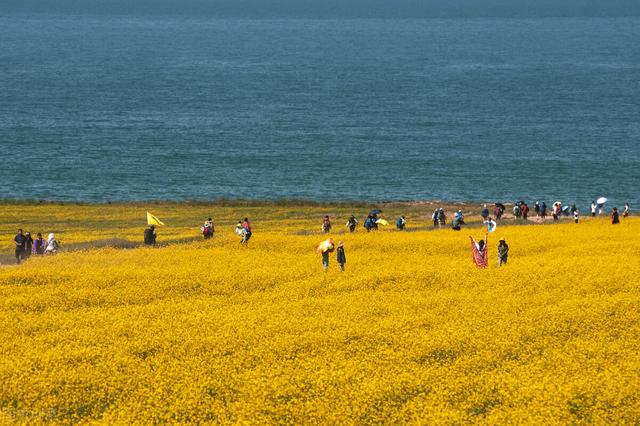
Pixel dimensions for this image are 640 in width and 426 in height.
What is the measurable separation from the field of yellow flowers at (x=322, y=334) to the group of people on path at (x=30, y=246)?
1274 millimetres

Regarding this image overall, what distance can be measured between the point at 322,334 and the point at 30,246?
22.4 m

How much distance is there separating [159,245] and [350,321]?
68.9 ft

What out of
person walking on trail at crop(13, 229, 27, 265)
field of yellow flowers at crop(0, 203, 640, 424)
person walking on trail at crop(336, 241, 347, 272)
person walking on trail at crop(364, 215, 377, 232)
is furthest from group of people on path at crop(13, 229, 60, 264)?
person walking on trail at crop(364, 215, 377, 232)

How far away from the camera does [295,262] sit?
178ft

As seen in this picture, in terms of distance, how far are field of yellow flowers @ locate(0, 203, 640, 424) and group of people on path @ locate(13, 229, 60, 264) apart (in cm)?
127

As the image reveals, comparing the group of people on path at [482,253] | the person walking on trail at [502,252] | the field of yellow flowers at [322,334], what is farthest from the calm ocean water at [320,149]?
the group of people on path at [482,253]

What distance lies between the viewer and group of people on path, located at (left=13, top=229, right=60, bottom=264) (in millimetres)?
55312

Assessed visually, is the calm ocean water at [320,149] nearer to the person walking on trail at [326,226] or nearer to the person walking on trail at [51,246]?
the person walking on trail at [326,226]

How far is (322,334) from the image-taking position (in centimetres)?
4141

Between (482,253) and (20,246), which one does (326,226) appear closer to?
(482,253)

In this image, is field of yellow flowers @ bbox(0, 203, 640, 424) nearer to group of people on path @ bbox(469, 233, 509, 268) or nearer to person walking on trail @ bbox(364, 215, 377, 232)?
group of people on path @ bbox(469, 233, 509, 268)

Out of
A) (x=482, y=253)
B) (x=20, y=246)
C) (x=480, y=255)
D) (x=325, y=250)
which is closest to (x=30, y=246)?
(x=20, y=246)

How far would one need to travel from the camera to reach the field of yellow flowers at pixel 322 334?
35062 millimetres

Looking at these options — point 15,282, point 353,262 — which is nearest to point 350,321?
point 353,262
